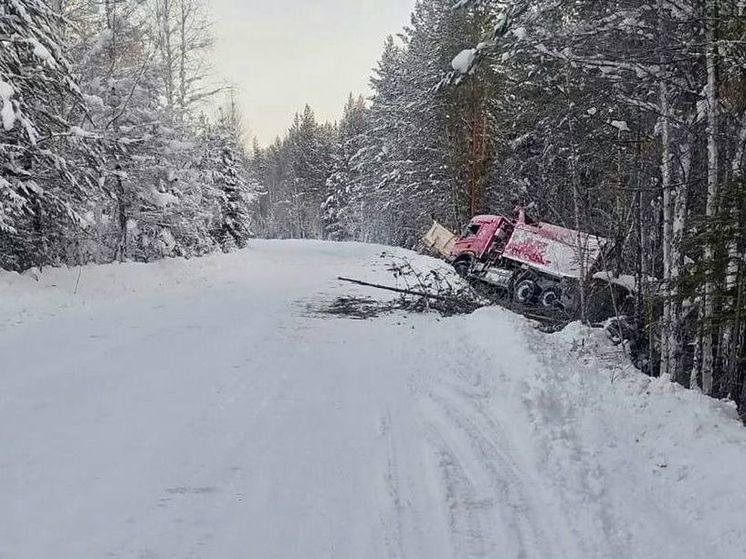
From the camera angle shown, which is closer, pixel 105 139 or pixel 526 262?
pixel 105 139

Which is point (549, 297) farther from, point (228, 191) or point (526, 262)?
point (228, 191)

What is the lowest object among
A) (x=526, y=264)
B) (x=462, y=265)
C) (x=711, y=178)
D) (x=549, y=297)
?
(x=549, y=297)

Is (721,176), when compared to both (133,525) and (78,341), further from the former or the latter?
(78,341)

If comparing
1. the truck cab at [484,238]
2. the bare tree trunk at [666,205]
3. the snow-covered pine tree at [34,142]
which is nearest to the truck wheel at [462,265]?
the truck cab at [484,238]

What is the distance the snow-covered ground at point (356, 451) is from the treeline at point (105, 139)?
4381 millimetres

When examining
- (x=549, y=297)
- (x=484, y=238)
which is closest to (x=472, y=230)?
(x=484, y=238)

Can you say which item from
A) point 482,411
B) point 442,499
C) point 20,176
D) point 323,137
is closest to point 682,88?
point 482,411

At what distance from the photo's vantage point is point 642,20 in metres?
6.18

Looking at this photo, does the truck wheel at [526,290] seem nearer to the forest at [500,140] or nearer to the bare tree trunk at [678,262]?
the forest at [500,140]

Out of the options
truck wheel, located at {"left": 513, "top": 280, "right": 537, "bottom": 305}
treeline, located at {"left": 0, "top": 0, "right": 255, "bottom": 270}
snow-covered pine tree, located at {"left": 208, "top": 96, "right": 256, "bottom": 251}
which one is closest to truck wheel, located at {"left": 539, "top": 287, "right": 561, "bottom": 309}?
truck wheel, located at {"left": 513, "top": 280, "right": 537, "bottom": 305}

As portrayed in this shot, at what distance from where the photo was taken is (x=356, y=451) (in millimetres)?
4480

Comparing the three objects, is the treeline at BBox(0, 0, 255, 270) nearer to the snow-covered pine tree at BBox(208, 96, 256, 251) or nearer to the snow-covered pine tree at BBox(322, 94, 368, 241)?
the snow-covered pine tree at BBox(208, 96, 256, 251)

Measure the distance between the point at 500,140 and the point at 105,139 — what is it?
15.7 m

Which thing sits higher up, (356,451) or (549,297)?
(549,297)
